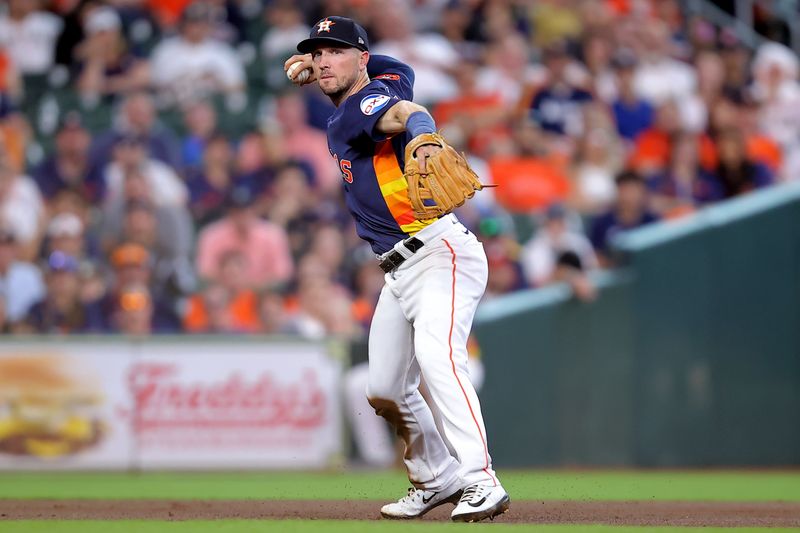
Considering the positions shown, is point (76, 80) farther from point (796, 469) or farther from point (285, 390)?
point (796, 469)

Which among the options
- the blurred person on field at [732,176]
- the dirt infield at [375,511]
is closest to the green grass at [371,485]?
the dirt infield at [375,511]

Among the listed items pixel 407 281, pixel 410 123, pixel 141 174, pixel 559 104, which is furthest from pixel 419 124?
pixel 559 104

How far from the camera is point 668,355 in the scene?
31.6 feet

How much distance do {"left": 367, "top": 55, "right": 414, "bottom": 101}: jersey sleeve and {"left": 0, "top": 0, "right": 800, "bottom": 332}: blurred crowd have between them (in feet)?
13.9

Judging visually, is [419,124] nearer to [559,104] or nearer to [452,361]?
[452,361]

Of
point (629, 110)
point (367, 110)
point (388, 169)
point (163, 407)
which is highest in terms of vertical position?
point (629, 110)

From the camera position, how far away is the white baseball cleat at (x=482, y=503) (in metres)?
4.92

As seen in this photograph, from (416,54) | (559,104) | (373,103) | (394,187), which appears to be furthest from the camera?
(559,104)

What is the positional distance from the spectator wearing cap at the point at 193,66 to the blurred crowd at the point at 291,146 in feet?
0.07

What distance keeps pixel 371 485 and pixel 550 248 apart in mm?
3480

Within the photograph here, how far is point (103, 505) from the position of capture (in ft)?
20.0

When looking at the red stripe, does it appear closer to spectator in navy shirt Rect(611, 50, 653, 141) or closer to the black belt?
the black belt

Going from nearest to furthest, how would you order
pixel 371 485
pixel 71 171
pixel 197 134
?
1. pixel 371 485
2. pixel 71 171
3. pixel 197 134

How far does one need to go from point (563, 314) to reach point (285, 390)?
7.05 ft
